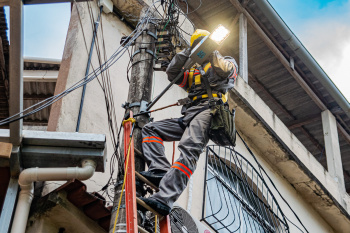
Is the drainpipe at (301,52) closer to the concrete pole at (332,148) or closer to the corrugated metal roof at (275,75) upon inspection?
the corrugated metal roof at (275,75)

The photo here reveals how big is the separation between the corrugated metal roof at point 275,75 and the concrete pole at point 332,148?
38 cm

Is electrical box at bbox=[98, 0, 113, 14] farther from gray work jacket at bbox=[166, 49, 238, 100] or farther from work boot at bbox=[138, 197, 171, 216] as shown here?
work boot at bbox=[138, 197, 171, 216]

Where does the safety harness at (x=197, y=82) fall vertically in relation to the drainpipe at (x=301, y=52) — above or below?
below

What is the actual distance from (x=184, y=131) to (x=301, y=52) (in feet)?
25.9

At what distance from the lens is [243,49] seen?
1200 cm

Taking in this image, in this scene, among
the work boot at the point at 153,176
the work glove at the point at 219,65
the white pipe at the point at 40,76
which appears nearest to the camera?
the work boot at the point at 153,176

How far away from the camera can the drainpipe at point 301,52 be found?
41.6ft

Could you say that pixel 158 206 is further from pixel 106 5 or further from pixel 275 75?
pixel 275 75

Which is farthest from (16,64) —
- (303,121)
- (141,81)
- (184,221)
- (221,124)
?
(303,121)

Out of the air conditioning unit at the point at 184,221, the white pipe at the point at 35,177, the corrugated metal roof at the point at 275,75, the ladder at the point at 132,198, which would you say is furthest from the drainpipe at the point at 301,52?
the white pipe at the point at 35,177

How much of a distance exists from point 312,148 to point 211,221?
914 cm

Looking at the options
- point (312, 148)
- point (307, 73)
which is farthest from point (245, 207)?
point (312, 148)

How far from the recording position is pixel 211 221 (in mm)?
8891

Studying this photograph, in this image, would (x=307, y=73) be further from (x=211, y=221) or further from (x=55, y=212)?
(x=55, y=212)
